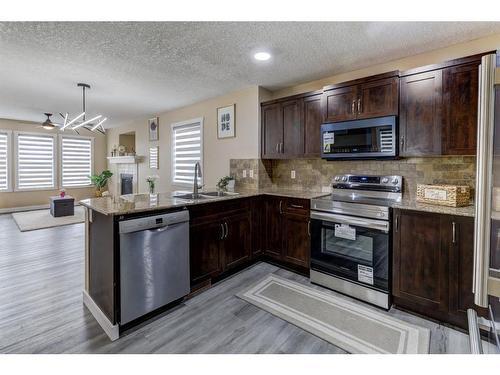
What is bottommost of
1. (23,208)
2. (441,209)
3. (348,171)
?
(23,208)

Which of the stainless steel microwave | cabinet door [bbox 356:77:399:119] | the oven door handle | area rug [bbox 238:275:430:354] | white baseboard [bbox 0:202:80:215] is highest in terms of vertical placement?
cabinet door [bbox 356:77:399:119]

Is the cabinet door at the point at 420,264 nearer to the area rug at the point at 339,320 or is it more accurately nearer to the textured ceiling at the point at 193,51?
the area rug at the point at 339,320

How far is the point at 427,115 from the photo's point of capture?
243 centimetres

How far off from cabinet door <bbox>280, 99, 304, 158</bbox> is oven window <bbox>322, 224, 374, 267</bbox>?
1.18 metres

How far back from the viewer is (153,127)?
19.2 ft

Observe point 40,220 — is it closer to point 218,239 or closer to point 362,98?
point 218,239

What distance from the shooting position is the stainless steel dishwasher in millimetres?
2014

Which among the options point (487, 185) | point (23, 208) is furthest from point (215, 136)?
point (23, 208)

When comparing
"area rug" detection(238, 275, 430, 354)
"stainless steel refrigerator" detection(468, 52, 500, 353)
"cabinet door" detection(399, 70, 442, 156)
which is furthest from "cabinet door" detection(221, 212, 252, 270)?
"stainless steel refrigerator" detection(468, 52, 500, 353)

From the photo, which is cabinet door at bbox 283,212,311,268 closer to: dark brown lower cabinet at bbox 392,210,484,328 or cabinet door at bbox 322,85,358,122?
dark brown lower cabinet at bbox 392,210,484,328

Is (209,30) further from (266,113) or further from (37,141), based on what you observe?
(37,141)

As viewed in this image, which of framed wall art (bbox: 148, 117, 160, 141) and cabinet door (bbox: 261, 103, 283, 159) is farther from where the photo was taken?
framed wall art (bbox: 148, 117, 160, 141)

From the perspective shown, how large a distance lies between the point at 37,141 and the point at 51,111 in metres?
2.32

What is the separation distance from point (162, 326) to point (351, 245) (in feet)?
6.23
